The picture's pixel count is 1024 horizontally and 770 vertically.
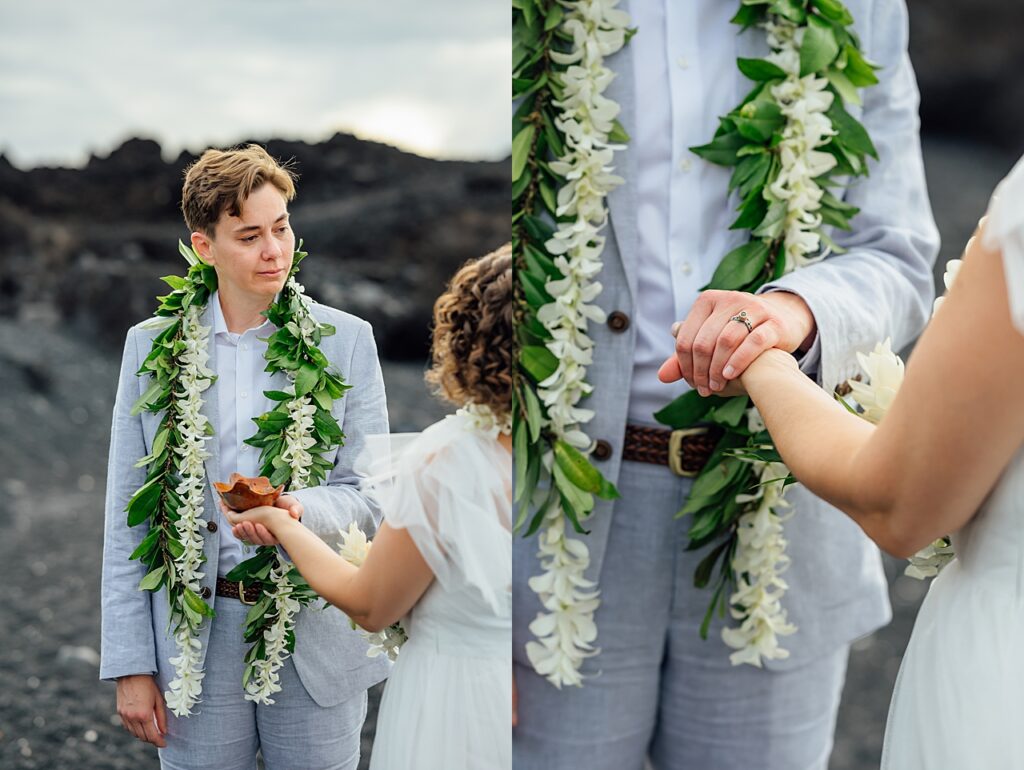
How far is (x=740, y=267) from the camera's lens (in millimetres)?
1143

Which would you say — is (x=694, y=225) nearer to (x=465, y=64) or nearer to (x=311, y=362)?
(x=465, y=64)

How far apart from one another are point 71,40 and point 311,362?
41 centimetres

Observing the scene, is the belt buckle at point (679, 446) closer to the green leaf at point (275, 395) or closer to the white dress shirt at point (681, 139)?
the white dress shirt at point (681, 139)

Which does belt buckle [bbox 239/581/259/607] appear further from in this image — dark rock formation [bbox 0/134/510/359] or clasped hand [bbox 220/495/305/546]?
dark rock formation [bbox 0/134/510/359]

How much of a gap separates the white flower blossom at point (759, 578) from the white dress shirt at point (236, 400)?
1.94 ft

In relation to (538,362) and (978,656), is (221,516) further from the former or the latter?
(978,656)

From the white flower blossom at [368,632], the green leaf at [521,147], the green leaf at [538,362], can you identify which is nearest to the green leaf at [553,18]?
the green leaf at [521,147]

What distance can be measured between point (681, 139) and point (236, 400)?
581mm

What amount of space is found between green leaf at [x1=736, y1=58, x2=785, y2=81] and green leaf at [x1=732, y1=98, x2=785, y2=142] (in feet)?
0.09

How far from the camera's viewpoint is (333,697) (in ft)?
3.14

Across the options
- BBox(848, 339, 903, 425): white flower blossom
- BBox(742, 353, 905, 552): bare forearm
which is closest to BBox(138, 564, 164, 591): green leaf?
BBox(742, 353, 905, 552): bare forearm

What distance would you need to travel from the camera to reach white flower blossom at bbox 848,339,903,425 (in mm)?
928

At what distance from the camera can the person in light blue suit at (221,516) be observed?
0.90m

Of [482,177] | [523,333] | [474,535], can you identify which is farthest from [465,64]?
[474,535]
